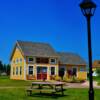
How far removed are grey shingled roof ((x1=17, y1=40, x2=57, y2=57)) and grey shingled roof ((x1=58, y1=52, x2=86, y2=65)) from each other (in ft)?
11.7

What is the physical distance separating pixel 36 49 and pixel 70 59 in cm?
834

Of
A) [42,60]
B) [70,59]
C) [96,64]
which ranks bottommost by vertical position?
[42,60]

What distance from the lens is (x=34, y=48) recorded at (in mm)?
64938

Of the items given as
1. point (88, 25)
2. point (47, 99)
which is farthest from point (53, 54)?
point (88, 25)

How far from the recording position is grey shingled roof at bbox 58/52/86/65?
227ft

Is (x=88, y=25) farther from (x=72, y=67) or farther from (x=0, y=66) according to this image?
(x=0, y=66)

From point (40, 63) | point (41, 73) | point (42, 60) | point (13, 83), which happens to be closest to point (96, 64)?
point (42, 60)

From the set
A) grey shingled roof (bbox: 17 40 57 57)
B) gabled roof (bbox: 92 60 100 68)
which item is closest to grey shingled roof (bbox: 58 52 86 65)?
grey shingled roof (bbox: 17 40 57 57)

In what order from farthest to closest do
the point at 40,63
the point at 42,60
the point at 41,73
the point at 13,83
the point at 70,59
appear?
the point at 70,59 < the point at 42,60 < the point at 40,63 < the point at 41,73 < the point at 13,83

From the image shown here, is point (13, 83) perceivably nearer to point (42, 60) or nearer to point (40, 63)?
point (40, 63)

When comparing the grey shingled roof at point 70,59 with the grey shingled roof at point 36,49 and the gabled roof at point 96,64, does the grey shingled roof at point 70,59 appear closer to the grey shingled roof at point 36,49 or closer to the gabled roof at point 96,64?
the grey shingled roof at point 36,49

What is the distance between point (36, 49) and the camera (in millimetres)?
64938

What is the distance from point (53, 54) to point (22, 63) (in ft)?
18.7

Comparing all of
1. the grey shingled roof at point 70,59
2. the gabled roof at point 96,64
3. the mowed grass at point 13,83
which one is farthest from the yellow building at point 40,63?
the gabled roof at point 96,64
